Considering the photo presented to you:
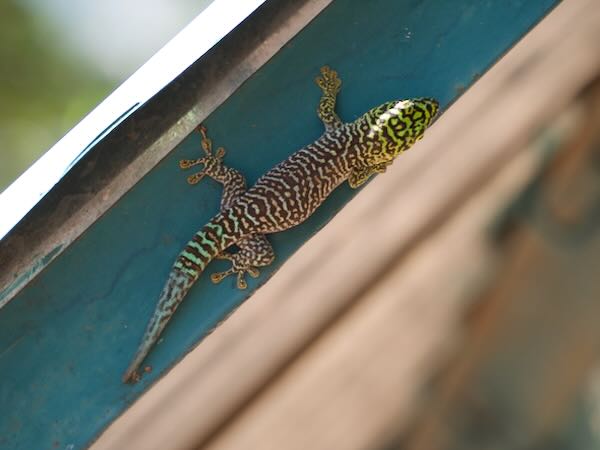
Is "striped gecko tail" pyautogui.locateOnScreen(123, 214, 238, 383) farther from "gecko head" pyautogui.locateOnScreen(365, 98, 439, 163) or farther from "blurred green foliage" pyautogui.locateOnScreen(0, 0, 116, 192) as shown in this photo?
"blurred green foliage" pyautogui.locateOnScreen(0, 0, 116, 192)

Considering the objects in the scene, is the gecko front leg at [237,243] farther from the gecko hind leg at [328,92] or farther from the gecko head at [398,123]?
the gecko head at [398,123]

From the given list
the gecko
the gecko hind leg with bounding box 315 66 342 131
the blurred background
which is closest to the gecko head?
the gecko

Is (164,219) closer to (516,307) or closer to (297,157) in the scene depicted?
(297,157)

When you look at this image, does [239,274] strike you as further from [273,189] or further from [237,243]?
[273,189]

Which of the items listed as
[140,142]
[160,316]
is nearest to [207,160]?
[140,142]

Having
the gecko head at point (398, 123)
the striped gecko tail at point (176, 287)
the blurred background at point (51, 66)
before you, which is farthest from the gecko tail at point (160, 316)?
the blurred background at point (51, 66)

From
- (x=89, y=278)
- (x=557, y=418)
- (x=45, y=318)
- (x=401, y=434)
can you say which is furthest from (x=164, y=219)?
(x=557, y=418)
